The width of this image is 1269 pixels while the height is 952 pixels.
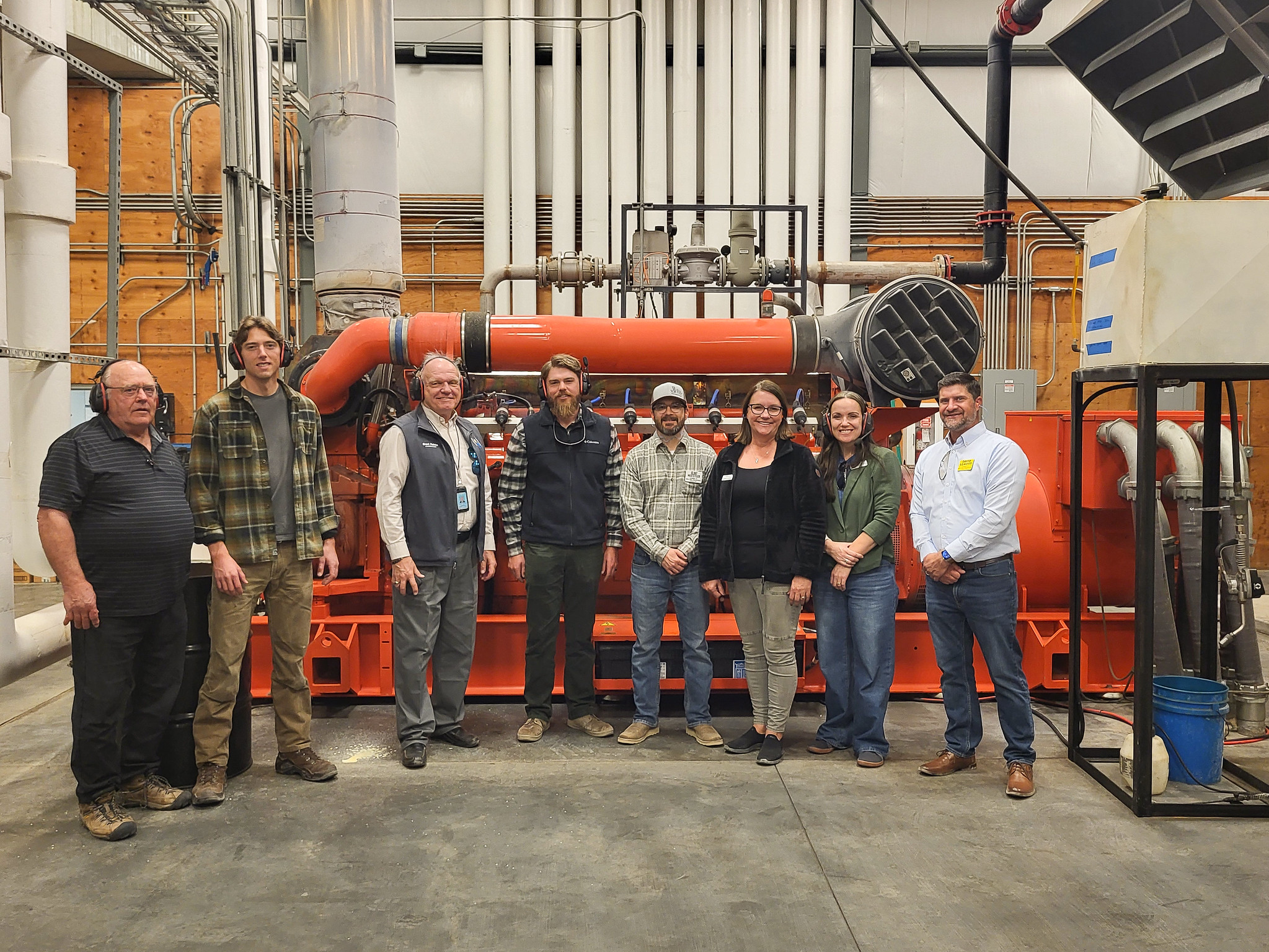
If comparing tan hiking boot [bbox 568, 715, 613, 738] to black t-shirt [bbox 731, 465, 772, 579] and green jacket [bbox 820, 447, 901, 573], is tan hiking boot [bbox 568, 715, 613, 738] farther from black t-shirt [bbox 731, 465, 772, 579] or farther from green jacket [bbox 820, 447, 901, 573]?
green jacket [bbox 820, 447, 901, 573]

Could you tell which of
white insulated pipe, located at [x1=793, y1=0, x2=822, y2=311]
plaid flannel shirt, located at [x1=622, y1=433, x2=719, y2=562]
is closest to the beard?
plaid flannel shirt, located at [x1=622, y1=433, x2=719, y2=562]

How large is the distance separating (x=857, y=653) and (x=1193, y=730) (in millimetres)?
1411

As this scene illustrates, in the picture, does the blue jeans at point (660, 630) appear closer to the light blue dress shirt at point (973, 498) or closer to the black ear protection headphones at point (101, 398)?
the light blue dress shirt at point (973, 498)

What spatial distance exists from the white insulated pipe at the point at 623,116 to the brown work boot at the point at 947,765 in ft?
21.0

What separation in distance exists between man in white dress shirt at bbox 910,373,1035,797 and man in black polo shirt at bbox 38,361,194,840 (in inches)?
124

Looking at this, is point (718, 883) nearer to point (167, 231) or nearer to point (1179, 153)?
point (1179, 153)

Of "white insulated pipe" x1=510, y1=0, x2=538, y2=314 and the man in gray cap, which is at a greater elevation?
"white insulated pipe" x1=510, y1=0, x2=538, y2=314

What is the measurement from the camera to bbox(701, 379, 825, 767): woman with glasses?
13.4 feet

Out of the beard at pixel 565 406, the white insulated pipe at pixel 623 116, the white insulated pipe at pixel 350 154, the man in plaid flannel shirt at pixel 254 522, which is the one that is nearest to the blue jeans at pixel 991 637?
the beard at pixel 565 406

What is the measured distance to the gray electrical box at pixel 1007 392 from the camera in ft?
31.7

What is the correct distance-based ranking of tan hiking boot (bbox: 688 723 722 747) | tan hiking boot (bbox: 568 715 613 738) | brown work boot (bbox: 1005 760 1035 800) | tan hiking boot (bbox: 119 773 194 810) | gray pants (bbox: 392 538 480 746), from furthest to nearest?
tan hiking boot (bbox: 568 715 613 738), tan hiking boot (bbox: 688 723 722 747), gray pants (bbox: 392 538 480 746), brown work boot (bbox: 1005 760 1035 800), tan hiking boot (bbox: 119 773 194 810)

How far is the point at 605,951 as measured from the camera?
2619 mm

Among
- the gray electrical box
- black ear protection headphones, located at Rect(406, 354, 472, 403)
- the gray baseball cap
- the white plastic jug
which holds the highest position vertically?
the gray electrical box

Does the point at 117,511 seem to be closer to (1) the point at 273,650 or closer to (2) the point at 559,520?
(1) the point at 273,650
